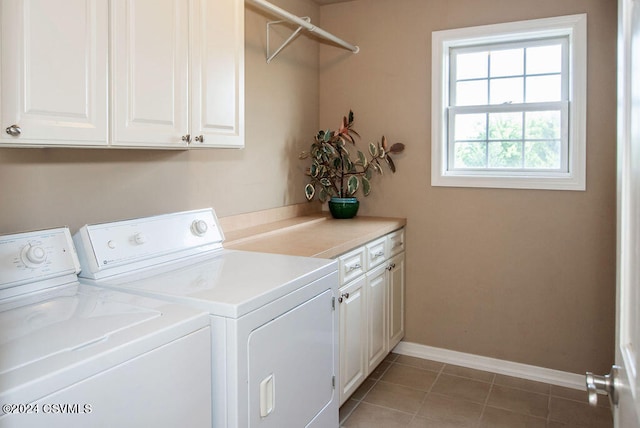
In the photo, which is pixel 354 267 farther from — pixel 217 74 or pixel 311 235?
pixel 217 74

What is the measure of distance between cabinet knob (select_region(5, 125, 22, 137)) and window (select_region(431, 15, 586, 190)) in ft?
8.57

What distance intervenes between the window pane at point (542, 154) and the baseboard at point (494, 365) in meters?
1.29

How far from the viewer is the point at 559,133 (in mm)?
3131

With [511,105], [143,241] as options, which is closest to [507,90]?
[511,105]

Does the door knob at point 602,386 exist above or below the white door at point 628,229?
below

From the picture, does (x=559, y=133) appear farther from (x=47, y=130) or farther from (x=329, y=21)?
(x=47, y=130)

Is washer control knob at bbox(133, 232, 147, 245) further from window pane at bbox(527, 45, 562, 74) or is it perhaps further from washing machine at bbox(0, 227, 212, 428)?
window pane at bbox(527, 45, 562, 74)

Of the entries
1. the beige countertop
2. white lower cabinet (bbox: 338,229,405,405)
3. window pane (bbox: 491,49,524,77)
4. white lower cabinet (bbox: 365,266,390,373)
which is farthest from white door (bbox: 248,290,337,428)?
window pane (bbox: 491,49,524,77)

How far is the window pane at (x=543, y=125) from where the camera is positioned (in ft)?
10.3

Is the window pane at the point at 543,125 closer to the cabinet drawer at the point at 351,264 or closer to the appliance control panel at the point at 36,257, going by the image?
the cabinet drawer at the point at 351,264

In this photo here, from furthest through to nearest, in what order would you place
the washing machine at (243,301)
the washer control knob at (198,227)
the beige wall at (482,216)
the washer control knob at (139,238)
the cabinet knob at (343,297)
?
the beige wall at (482,216), the cabinet knob at (343,297), the washer control knob at (198,227), the washer control knob at (139,238), the washing machine at (243,301)

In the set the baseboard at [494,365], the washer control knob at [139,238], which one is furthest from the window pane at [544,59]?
the washer control knob at [139,238]

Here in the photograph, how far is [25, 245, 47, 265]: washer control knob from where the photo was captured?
1.56 m

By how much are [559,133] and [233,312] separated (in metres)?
2.57
